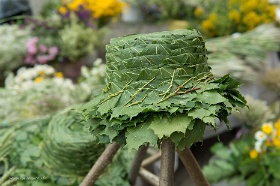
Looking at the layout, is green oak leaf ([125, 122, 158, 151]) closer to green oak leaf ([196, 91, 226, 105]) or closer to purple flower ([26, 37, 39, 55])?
green oak leaf ([196, 91, 226, 105])

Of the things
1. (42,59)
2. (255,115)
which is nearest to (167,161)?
(255,115)

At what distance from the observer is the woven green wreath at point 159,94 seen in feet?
1.37

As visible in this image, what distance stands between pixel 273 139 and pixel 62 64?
1.30 metres

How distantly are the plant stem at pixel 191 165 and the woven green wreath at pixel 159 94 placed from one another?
0.31 ft

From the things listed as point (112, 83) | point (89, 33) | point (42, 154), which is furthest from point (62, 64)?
point (112, 83)

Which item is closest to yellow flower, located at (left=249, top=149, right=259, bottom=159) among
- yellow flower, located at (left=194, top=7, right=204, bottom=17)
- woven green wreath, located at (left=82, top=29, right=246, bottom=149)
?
woven green wreath, located at (left=82, top=29, right=246, bottom=149)

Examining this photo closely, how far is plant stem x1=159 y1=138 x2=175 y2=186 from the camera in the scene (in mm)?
464

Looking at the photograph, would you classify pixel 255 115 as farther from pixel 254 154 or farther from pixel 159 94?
pixel 159 94

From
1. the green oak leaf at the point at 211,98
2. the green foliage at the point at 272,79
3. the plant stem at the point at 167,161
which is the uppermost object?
the green oak leaf at the point at 211,98

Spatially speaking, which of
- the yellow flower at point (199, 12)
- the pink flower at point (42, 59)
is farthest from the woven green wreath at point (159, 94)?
the yellow flower at point (199, 12)

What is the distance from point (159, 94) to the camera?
44 centimetres

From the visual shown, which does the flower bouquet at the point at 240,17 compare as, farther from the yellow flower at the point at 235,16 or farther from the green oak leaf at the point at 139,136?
the green oak leaf at the point at 139,136

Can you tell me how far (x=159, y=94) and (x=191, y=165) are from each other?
0.16m

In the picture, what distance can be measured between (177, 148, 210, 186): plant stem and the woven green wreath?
94 mm
